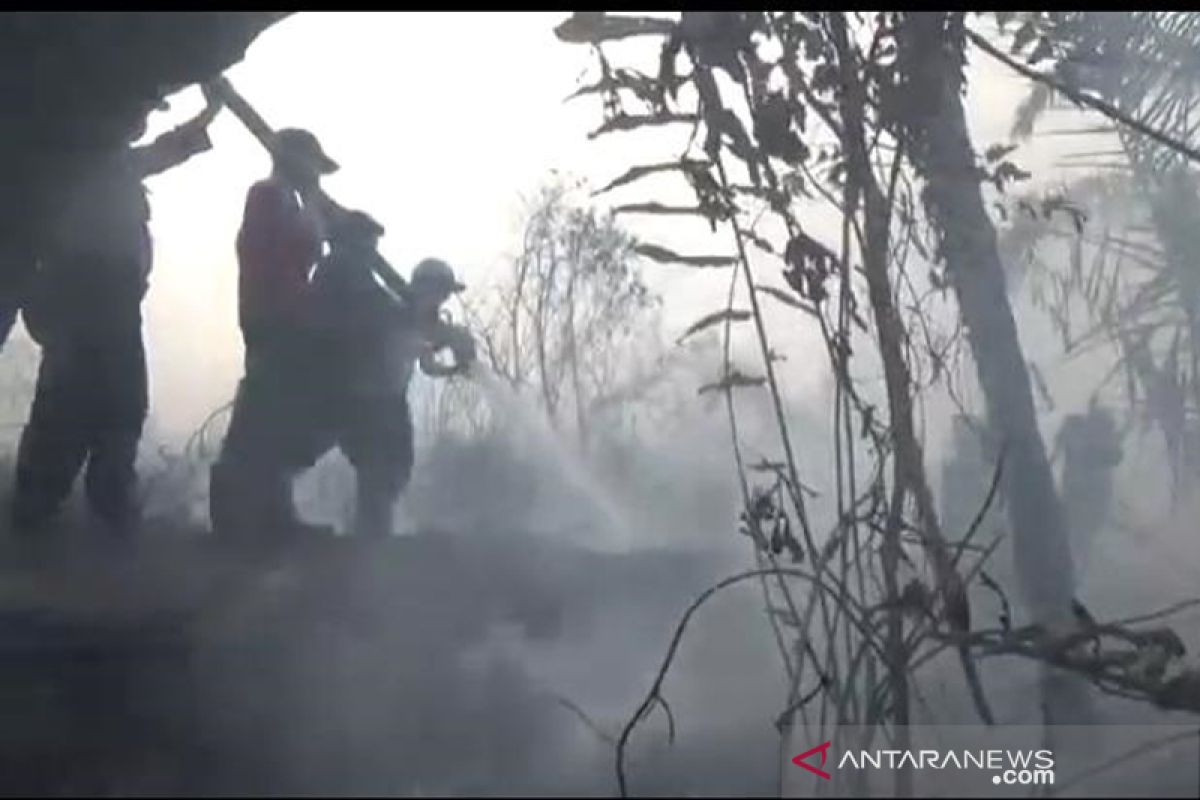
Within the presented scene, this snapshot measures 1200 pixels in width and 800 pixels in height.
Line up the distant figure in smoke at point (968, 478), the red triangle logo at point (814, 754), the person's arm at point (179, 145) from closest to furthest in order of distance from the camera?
the red triangle logo at point (814, 754)
the distant figure in smoke at point (968, 478)
the person's arm at point (179, 145)

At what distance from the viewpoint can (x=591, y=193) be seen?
176cm

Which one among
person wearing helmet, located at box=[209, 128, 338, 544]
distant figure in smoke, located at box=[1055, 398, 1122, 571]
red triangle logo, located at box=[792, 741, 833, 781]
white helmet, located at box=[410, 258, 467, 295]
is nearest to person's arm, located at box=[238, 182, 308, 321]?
person wearing helmet, located at box=[209, 128, 338, 544]

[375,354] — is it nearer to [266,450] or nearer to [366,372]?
[366,372]

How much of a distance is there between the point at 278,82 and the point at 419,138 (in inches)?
6.1

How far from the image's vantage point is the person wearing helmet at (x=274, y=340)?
1777 mm

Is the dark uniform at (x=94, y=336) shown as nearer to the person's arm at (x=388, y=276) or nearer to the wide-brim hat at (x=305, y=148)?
the wide-brim hat at (x=305, y=148)

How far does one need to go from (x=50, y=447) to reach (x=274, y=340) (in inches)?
11.2

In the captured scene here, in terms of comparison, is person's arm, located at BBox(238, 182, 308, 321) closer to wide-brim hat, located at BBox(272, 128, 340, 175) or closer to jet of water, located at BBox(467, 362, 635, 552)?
wide-brim hat, located at BBox(272, 128, 340, 175)

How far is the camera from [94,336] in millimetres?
1858

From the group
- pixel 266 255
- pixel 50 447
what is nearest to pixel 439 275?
pixel 266 255

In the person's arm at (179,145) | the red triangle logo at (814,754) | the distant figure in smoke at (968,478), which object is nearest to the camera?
the red triangle logo at (814,754)

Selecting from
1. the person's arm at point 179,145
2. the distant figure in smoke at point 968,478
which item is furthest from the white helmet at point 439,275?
the distant figure in smoke at point 968,478

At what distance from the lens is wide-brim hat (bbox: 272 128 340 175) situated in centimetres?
177

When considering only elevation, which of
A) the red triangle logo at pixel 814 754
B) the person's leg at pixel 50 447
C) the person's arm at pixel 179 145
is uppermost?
the person's arm at pixel 179 145
